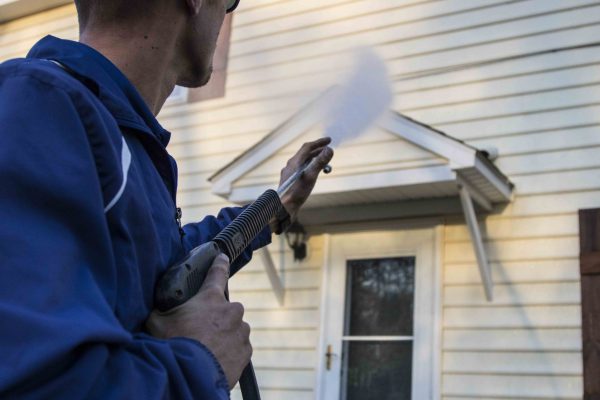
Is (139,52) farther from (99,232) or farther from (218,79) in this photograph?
(218,79)

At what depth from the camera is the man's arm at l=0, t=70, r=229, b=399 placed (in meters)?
0.75

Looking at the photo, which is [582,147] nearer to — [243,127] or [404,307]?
[404,307]

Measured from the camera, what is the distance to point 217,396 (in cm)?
90

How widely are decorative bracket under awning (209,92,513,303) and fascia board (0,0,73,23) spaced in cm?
355

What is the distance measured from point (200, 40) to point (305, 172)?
64 cm

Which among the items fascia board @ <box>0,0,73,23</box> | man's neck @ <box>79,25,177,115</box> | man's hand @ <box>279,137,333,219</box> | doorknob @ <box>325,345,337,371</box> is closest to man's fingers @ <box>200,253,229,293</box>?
man's neck @ <box>79,25,177,115</box>

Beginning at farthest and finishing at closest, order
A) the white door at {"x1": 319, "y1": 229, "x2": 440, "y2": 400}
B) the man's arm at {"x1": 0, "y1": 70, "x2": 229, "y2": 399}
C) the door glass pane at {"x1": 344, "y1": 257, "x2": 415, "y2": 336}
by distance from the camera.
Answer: the door glass pane at {"x1": 344, "y1": 257, "x2": 415, "y2": 336}
the white door at {"x1": 319, "y1": 229, "x2": 440, "y2": 400}
the man's arm at {"x1": 0, "y1": 70, "x2": 229, "y2": 399}

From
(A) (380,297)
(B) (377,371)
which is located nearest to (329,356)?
(B) (377,371)

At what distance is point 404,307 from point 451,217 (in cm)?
69

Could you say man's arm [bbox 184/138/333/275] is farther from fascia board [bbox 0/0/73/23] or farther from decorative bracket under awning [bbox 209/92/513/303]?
fascia board [bbox 0/0/73/23]

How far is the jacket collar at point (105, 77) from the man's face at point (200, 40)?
0.16 m

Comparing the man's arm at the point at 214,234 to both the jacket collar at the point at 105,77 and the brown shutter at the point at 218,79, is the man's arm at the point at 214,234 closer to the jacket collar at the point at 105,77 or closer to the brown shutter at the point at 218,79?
the jacket collar at the point at 105,77

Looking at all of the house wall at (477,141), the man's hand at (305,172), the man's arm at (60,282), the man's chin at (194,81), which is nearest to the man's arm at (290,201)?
the man's hand at (305,172)

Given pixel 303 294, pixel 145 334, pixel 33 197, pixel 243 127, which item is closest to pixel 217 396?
pixel 145 334
